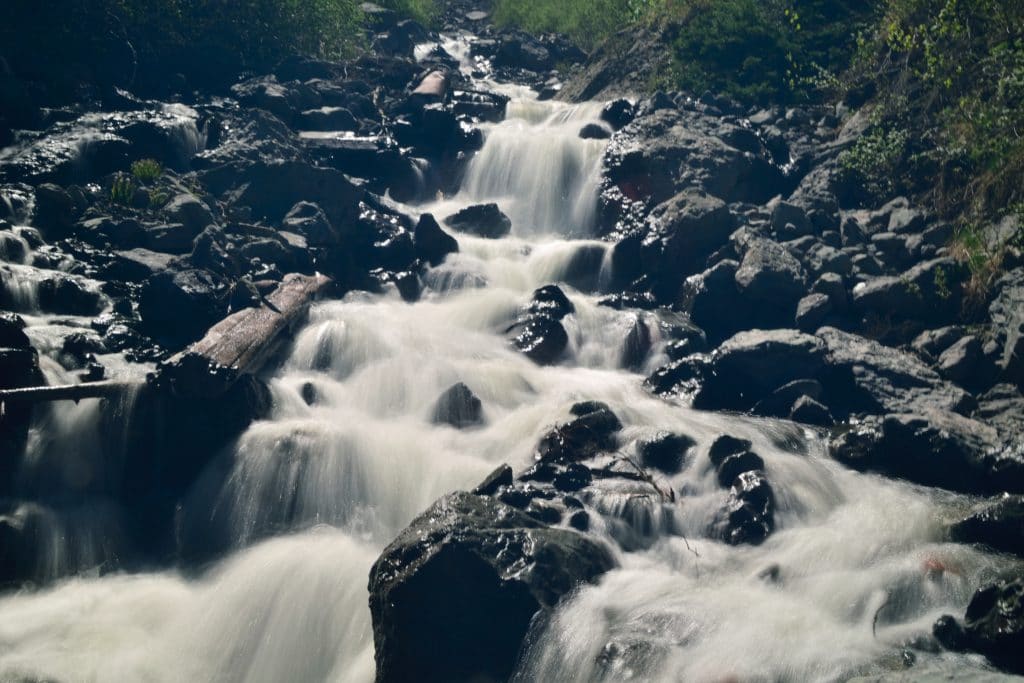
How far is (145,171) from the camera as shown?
1451 cm

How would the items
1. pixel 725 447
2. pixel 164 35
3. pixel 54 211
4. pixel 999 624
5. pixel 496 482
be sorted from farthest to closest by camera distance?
pixel 164 35 → pixel 54 211 → pixel 725 447 → pixel 496 482 → pixel 999 624

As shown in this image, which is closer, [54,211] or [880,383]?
[880,383]

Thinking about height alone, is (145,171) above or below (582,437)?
above

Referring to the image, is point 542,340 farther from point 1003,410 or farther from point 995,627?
point 995,627

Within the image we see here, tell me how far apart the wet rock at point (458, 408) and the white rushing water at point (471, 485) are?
14 cm

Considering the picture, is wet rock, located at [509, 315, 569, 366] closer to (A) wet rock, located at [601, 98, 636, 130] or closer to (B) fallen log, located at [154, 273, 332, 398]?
(B) fallen log, located at [154, 273, 332, 398]

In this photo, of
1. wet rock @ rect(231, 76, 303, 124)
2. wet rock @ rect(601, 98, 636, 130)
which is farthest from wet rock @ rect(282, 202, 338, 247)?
wet rock @ rect(601, 98, 636, 130)

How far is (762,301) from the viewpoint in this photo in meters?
12.6

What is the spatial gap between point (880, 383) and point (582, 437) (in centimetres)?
392

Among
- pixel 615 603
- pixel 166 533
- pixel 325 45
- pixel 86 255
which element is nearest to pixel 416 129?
pixel 325 45

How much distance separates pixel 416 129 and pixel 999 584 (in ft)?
52.1

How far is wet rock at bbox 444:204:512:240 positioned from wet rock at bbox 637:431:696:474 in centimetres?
744

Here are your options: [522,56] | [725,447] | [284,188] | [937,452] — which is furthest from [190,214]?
[522,56]

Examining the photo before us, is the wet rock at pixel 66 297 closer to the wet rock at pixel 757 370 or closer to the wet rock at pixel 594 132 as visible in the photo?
the wet rock at pixel 757 370
